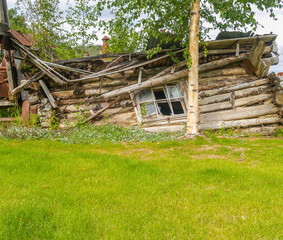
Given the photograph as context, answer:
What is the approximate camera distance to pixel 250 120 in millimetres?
9703

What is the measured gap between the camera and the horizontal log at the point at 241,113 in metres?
9.82

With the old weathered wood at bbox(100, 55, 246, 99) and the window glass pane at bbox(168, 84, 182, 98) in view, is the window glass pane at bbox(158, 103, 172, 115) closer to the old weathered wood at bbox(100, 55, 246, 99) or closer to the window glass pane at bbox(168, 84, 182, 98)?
the window glass pane at bbox(168, 84, 182, 98)

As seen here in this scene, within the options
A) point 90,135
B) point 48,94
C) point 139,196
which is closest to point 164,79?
point 90,135

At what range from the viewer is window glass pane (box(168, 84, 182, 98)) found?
34.4 feet

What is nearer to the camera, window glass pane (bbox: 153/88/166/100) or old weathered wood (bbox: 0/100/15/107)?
window glass pane (bbox: 153/88/166/100)

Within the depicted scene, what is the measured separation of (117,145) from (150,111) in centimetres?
338

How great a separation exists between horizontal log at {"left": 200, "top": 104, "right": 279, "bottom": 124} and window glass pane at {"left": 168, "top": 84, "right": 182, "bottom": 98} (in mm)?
1511

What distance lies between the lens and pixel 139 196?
11.6ft

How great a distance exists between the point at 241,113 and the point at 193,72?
11.5ft

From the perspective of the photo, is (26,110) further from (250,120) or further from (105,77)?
(250,120)

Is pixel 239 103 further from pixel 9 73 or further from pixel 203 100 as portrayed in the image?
pixel 9 73

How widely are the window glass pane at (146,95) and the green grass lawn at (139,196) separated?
4.83m

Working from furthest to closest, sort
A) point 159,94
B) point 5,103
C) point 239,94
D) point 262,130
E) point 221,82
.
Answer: point 5,103 < point 159,94 < point 221,82 < point 239,94 < point 262,130

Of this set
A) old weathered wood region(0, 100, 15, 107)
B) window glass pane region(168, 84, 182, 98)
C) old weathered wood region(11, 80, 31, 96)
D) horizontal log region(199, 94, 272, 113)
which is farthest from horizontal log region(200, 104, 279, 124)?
old weathered wood region(0, 100, 15, 107)
